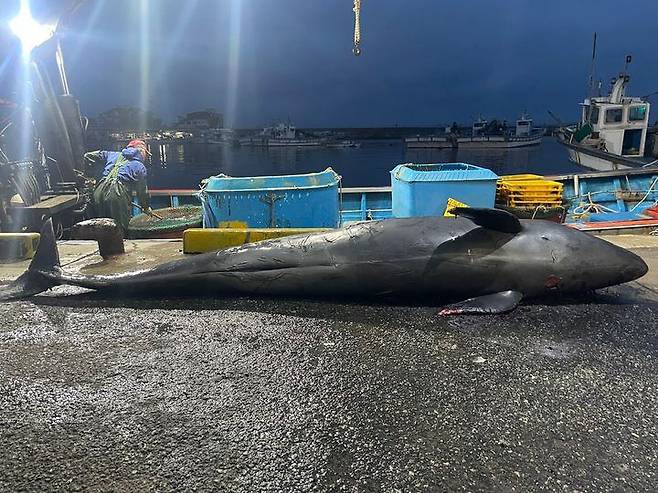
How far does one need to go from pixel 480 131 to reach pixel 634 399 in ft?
286

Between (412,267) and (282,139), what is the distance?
343ft

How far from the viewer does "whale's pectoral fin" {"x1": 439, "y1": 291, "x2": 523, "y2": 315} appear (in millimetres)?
4371

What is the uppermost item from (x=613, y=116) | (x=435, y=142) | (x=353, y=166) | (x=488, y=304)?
(x=613, y=116)

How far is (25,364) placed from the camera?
352 cm

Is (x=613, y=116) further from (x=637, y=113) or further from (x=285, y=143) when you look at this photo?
(x=285, y=143)

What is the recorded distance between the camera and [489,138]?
78875 mm

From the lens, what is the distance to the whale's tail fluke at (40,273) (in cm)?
499

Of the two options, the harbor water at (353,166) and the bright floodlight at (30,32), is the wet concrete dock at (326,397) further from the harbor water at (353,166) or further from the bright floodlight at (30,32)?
the harbor water at (353,166)

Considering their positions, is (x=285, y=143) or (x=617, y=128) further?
(x=285, y=143)

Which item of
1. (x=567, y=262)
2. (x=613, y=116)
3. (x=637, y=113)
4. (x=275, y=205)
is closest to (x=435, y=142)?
(x=613, y=116)

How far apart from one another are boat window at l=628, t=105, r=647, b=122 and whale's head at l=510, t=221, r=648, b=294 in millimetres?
35109

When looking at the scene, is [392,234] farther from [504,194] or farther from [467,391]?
[504,194]

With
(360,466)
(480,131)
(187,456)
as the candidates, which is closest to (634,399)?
(360,466)

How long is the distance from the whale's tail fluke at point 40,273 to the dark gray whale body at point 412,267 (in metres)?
0.01
